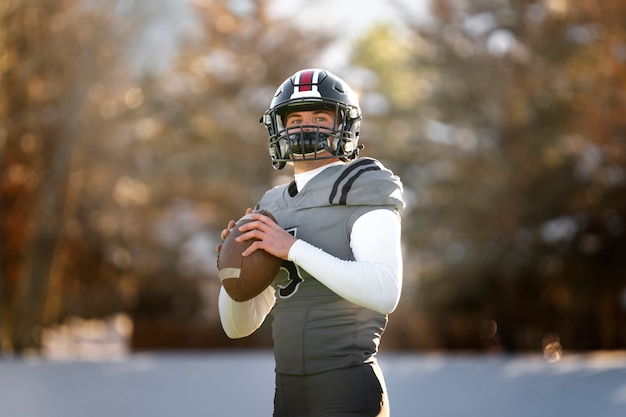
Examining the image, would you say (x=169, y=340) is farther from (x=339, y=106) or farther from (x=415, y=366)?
(x=339, y=106)

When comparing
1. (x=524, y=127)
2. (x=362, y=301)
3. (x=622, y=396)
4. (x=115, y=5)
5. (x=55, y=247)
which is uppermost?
(x=115, y=5)

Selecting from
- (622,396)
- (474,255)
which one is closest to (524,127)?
(474,255)

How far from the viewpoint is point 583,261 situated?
2053cm

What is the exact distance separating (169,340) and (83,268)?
14.3 feet

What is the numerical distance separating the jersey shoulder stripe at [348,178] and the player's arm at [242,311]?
0.36 metres

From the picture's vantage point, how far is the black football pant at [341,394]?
2.28 m

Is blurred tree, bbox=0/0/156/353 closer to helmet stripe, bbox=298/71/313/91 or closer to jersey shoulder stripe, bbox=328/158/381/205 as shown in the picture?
helmet stripe, bbox=298/71/313/91

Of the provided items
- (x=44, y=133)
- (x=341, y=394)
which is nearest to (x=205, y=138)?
(x=44, y=133)

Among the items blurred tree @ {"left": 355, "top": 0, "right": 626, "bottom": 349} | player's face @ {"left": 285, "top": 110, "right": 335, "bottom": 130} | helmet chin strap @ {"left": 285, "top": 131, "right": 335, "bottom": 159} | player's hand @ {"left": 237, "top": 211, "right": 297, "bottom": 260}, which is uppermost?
blurred tree @ {"left": 355, "top": 0, "right": 626, "bottom": 349}

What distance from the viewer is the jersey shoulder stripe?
2.33 metres

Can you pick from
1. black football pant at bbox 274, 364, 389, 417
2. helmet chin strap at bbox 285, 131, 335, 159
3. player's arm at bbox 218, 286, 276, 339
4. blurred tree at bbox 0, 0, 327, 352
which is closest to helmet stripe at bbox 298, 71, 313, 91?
helmet chin strap at bbox 285, 131, 335, 159

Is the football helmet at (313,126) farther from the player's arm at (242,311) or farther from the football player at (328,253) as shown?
the player's arm at (242,311)

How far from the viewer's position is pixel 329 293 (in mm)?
2352

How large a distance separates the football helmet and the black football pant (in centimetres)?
52
